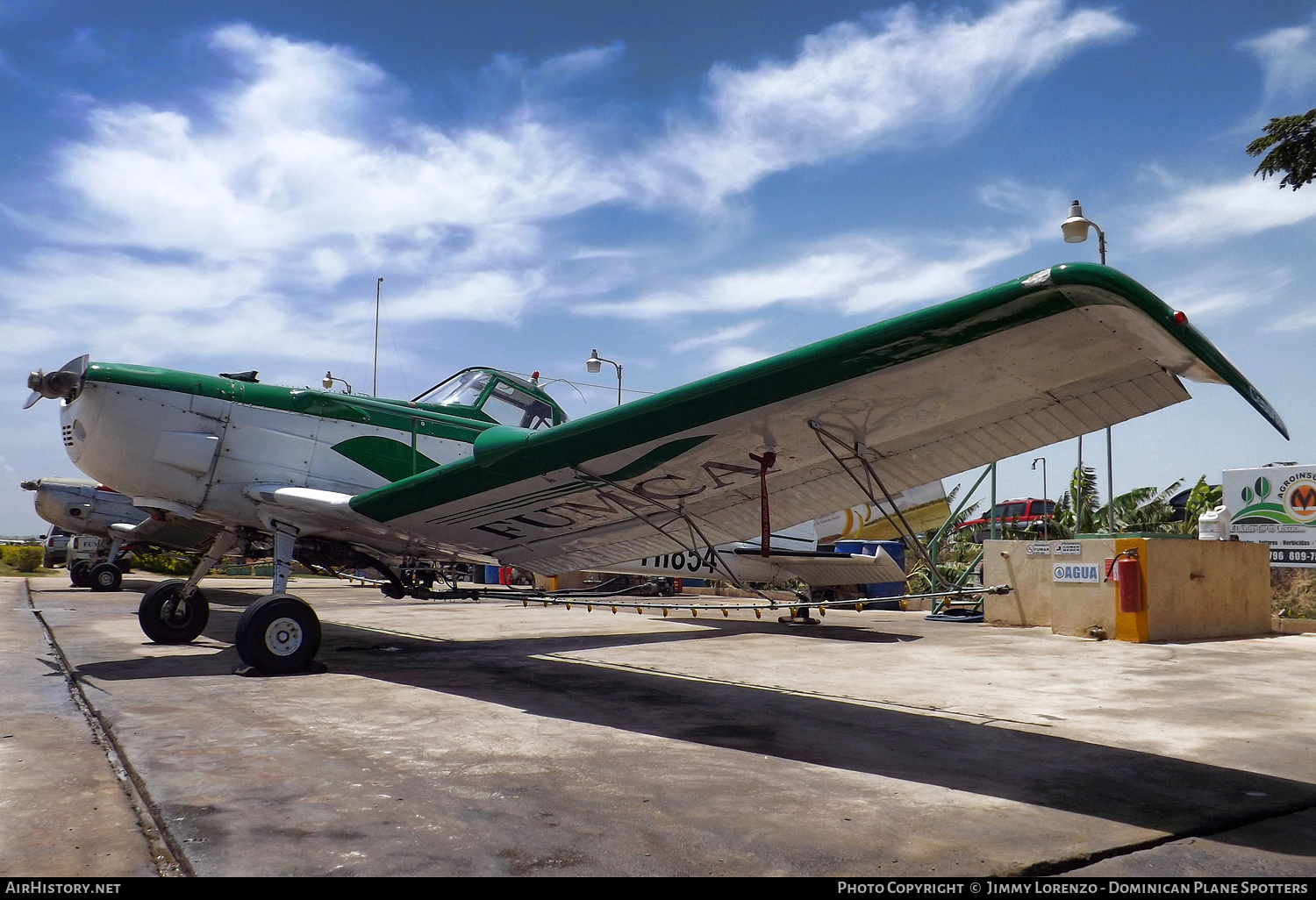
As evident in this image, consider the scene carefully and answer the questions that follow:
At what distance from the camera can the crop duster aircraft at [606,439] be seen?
13.1 feet

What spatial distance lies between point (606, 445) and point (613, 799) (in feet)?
7.55

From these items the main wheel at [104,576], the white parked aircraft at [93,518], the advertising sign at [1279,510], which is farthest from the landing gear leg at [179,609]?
the advertising sign at [1279,510]

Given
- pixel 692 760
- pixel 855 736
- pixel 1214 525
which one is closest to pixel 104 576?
pixel 692 760

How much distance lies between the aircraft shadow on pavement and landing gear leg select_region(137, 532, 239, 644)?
0.76 m

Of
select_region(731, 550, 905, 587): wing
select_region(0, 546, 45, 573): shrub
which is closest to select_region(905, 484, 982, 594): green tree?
select_region(731, 550, 905, 587): wing

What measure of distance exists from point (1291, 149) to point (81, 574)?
26.0 meters

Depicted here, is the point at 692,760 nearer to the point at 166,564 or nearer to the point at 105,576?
the point at 105,576

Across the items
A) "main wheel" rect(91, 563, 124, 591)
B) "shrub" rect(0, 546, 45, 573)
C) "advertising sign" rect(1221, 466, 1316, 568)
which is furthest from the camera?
"shrub" rect(0, 546, 45, 573)

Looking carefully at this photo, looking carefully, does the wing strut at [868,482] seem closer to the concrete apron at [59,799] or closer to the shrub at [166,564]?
the concrete apron at [59,799]

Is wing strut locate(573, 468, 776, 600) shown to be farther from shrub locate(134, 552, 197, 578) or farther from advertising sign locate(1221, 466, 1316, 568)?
shrub locate(134, 552, 197, 578)

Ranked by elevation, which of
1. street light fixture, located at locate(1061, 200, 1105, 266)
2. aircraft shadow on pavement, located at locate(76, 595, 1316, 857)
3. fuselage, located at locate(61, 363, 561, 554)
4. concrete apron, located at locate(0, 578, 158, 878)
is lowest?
aircraft shadow on pavement, located at locate(76, 595, 1316, 857)

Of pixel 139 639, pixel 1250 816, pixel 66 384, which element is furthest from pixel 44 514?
pixel 1250 816

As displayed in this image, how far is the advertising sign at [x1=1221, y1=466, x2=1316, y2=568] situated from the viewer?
21547mm

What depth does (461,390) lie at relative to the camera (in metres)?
9.53
